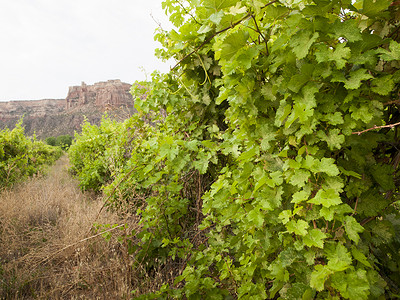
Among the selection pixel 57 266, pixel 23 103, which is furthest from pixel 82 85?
pixel 57 266

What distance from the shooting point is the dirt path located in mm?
2166

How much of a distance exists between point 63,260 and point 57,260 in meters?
0.12

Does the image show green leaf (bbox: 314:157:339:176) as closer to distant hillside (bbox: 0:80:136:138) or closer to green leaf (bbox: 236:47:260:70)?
green leaf (bbox: 236:47:260:70)

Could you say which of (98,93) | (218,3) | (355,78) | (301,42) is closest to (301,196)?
(355,78)

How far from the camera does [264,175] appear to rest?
1.10 meters

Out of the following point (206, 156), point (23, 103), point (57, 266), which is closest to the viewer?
point (206, 156)

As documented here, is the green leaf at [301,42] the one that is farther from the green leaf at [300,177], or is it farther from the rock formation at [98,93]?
the rock formation at [98,93]

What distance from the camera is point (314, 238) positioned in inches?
34.6

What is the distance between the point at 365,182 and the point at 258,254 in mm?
647

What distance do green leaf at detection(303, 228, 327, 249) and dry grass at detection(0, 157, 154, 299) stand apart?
1695 millimetres

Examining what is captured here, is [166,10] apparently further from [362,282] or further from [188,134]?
[362,282]

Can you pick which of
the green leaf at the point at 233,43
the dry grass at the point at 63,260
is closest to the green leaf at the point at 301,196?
the green leaf at the point at 233,43

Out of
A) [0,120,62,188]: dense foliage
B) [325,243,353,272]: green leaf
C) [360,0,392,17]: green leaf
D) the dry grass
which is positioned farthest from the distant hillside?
[325,243,353,272]: green leaf

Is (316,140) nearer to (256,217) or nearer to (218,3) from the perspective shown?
(256,217)
